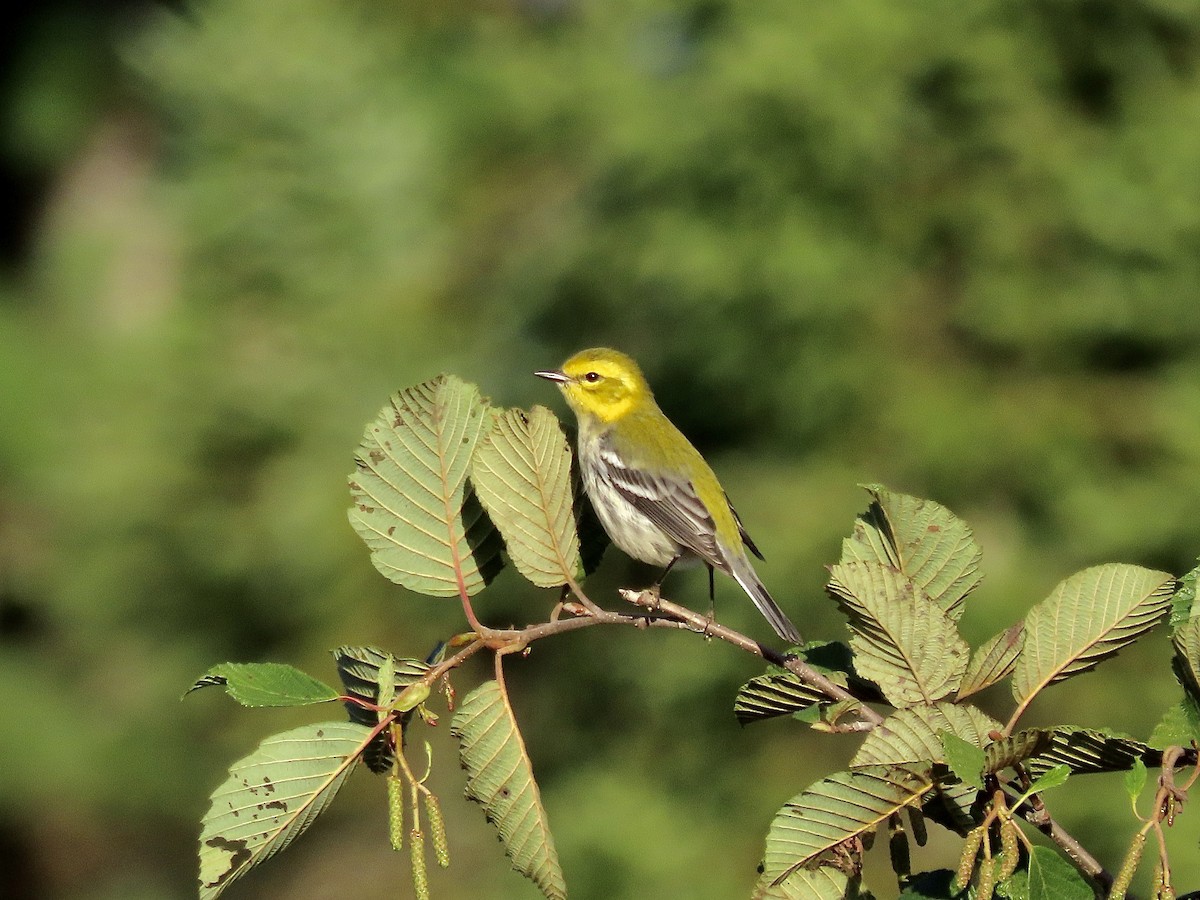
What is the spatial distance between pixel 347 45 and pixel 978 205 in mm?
4616

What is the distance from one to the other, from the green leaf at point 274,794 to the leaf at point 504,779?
0.51 ft

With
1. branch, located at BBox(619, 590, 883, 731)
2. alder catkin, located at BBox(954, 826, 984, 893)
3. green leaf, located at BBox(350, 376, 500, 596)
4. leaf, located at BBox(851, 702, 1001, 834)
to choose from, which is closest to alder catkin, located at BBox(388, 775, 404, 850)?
green leaf, located at BBox(350, 376, 500, 596)

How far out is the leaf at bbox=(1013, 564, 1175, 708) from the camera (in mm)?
1611

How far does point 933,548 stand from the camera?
5.84 ft

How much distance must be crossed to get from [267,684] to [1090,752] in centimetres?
97

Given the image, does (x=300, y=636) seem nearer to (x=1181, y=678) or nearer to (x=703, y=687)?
(x=703, y=687)

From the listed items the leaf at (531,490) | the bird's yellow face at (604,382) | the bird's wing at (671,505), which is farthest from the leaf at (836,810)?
the bird's yellow face at (604,382)

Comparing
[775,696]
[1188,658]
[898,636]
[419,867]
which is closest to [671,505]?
[775,696]

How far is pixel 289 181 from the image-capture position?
29.3ft

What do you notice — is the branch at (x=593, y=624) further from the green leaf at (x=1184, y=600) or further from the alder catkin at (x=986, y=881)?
the green leaf at (x=1184, y=600)

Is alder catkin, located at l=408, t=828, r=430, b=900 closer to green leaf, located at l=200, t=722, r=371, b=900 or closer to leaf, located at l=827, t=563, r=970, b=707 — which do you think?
green leaf, located at l=200, t=722, r=371, b=900

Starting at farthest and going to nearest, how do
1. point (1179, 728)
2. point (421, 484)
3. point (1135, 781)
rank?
point (421, 484)
point (1179, 728)
point (1135, 781)

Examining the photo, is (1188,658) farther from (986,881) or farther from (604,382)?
(604,382)

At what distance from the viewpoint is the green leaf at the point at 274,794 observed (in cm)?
166
